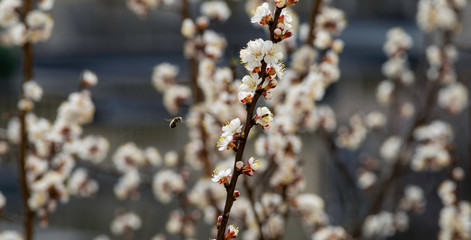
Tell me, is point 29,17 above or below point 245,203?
above

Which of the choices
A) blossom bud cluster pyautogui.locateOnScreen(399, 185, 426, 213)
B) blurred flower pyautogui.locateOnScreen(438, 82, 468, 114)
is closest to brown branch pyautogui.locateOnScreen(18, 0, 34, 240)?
blossom bud cluster pyautogui.locateOnScreen(399, 185, 426, 213)

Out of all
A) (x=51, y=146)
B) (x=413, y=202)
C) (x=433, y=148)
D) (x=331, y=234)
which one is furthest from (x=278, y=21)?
(x=413, y=202)

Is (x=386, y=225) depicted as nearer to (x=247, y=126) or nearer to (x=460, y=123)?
(x=247, y=126)

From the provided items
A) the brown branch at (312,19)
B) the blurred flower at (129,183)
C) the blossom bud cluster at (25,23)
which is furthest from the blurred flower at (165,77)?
the brown branch at (312,19)

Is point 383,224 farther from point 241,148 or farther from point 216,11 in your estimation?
point 241,148

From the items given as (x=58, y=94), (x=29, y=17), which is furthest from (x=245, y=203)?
(x=58, y=94)

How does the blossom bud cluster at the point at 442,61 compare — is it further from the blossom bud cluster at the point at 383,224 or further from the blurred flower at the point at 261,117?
the blurred flower at the point at 261,117

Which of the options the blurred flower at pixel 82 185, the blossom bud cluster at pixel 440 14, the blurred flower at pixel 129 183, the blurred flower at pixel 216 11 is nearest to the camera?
the blurred flower at pixel 216 11

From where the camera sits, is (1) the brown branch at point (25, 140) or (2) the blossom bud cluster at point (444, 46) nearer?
(1) the brown branch at point (25, 140)

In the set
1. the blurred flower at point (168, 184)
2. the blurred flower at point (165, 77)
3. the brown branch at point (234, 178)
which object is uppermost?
the blurred flower at point (165, 77)
